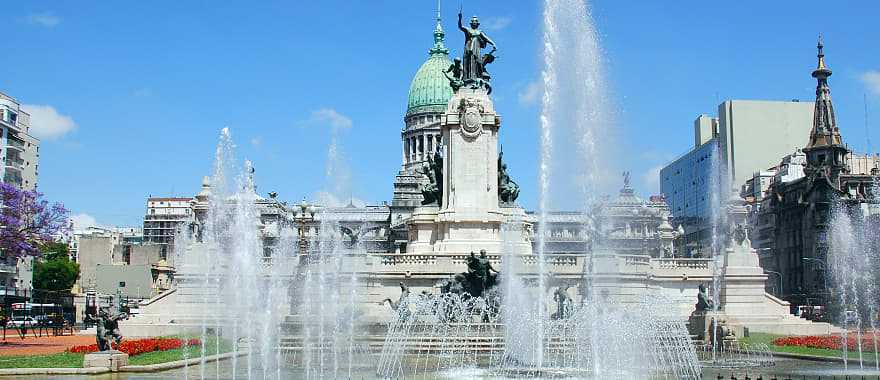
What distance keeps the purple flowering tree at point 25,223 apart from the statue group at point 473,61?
800 inches

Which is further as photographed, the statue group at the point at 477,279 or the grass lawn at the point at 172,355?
the statue group at the point at 477,279

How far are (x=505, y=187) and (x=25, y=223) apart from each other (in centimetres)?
2443

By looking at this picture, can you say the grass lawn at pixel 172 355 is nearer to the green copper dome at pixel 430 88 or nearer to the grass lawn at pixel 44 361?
the grass lawn at pixel 44 361

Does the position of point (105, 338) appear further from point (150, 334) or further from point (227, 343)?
point (150, 334)

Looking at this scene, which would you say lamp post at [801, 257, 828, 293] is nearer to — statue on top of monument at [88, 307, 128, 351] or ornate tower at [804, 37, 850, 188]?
ornate tower at [804, 37, 850, 188]

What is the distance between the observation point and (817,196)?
7375 centimetres

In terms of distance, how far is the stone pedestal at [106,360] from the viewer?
22.6 m

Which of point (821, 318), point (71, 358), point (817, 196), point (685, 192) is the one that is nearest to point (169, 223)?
point (685, 192)

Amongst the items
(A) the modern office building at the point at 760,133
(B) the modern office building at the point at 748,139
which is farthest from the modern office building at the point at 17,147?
(A) the modern office building at the point at 760,133

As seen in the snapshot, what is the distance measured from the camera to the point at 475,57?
46531mm

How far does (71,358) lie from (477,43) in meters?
27.8

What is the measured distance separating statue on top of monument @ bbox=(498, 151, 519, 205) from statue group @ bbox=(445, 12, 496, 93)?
4.71 m

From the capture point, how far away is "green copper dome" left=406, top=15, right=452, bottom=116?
114 meters

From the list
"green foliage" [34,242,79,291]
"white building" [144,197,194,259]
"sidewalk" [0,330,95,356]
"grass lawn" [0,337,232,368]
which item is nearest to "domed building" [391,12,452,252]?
"white building" [144,197,194,259]
